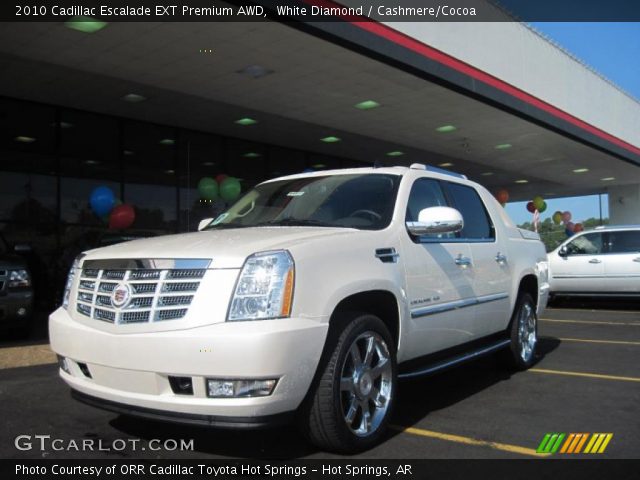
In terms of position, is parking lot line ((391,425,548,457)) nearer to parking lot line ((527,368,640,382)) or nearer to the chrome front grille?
the chrome front grille

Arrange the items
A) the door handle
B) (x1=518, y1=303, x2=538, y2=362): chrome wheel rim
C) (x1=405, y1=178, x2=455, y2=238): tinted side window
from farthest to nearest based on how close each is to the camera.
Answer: (x1=518, y1=303, x2=538, y2=362): chrome wheel rim
the door handle
(x1=405, y1=178, x2=455, y2=238): tinted side window

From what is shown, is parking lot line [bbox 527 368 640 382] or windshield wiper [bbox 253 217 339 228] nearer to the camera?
windshield wiper [bbox 253 217 339 228]

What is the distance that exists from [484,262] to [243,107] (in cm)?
859

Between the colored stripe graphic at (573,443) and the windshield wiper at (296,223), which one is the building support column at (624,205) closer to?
the colored stripe graphic at (573,443)

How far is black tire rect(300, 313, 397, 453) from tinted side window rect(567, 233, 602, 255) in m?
10.2

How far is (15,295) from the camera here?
805cm

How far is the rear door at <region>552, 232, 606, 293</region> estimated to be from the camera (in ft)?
41.2

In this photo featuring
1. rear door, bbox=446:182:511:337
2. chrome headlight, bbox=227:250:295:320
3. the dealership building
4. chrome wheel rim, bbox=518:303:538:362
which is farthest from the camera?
the dealership building

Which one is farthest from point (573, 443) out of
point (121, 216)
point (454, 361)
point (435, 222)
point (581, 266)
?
point (121, 216)

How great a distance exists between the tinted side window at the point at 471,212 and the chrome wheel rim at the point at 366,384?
1702 millimetres

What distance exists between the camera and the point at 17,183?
40.9 ft

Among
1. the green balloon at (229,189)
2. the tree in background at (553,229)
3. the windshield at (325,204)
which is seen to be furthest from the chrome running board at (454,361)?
the tree in background at (553,229)

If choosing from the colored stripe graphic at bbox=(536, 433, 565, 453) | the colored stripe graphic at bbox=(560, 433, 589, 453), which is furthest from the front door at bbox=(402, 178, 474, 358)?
the colored stripe graphic at bbox=(560, 433, 589, 453)

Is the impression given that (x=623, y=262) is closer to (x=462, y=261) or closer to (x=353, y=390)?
(x=462, y=261)
